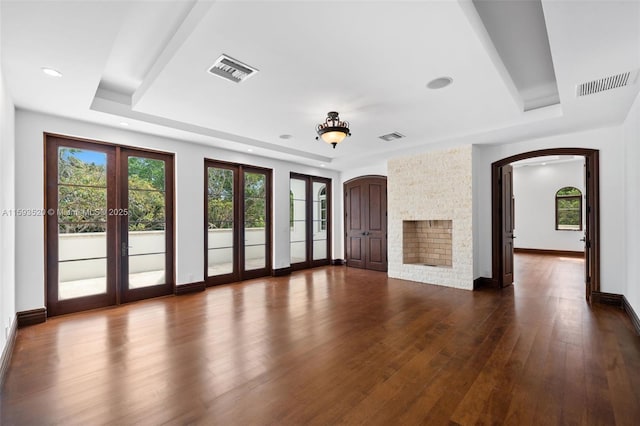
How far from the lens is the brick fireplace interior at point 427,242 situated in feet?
22.5

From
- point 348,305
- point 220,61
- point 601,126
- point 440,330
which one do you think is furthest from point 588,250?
point 220,61

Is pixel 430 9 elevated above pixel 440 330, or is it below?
above

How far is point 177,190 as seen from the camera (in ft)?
18.3

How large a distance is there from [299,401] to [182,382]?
40.9 inches

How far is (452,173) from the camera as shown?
19.9ft

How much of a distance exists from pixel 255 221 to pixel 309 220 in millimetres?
1743

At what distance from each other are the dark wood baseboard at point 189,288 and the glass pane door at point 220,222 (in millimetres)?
369

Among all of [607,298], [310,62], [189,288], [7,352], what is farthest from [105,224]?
[607,298]

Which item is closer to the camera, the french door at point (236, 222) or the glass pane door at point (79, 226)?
the glass pane door at point (79, 226)

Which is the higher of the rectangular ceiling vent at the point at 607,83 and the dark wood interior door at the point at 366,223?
the rectangular ceiling vent at the point at 607,83

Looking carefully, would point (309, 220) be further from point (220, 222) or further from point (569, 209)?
point (569, 209)

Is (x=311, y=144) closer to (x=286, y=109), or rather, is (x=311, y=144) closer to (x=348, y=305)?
(x=286, y=109)

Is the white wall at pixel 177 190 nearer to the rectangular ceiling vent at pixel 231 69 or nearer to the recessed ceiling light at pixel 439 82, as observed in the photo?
the rectangular ceiling vent at pixel 231 69

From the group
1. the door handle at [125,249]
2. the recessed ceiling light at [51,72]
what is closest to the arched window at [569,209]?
the door handle at [125,249]
